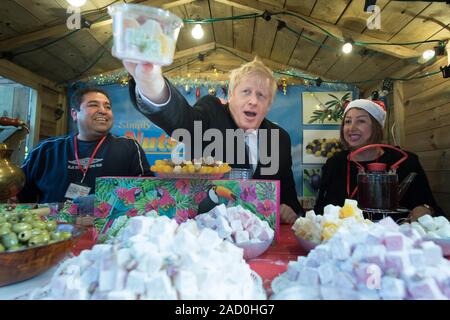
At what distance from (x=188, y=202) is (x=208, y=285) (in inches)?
18.1

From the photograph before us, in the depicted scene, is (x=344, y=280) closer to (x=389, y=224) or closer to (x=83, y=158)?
(x=389, y=224)

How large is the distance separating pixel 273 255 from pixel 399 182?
151 centimetres

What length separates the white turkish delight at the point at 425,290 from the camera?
0.50 m

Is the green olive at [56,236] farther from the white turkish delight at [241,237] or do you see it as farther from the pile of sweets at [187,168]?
the white turkish delight at [241,237]

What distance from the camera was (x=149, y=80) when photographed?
0.91 m

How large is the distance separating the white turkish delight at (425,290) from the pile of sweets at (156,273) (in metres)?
0.28

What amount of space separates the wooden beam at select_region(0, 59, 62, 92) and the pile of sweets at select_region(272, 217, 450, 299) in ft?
10.0

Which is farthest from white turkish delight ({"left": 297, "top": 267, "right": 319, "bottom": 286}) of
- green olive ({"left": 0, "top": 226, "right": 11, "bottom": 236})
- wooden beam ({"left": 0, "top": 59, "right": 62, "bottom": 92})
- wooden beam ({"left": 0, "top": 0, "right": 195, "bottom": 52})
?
wooden beam ({"left": 0, "top": 59, "right": 62, "bottom": 92})

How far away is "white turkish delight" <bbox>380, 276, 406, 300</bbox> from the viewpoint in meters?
0.51

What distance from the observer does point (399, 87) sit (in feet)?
9.10

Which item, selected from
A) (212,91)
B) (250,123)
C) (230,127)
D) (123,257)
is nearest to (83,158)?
(230,127)

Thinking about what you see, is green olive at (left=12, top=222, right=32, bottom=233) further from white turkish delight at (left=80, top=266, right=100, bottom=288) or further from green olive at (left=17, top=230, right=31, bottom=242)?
white turkish delight at (left=80, top=266, right=100, bottom=288)

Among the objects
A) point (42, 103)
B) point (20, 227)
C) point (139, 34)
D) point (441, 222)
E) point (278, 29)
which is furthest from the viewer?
point (42, 103)

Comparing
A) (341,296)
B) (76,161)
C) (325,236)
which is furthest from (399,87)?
(76,161)
